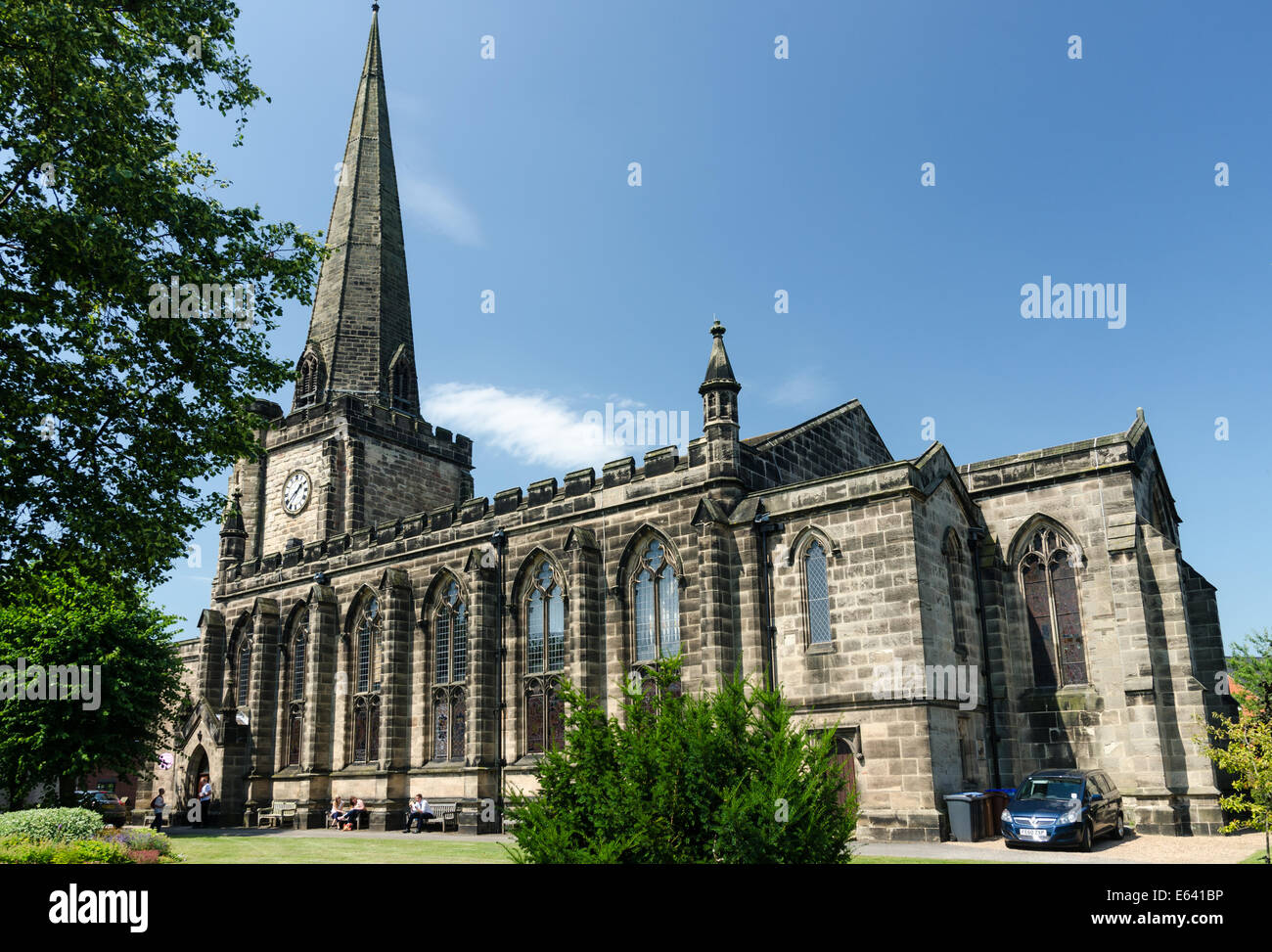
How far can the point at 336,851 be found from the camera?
20.7 metres

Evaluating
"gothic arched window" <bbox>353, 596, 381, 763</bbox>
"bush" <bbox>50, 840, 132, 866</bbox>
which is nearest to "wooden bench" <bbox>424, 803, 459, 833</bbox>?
"gothic arched window" <bbox>353, 596, 381, 763</bbox>

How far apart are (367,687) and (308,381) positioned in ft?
50.3

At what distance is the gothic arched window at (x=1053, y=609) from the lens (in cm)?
2447

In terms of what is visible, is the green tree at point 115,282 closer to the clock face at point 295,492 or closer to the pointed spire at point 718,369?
the pointed spire at point 718,369

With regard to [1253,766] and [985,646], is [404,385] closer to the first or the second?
[985,646]

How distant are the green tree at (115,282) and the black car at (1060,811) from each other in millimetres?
17698

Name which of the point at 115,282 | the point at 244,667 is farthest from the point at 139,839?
the point at 244,667

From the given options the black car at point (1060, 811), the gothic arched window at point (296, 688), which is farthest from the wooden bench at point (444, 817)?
the black car at point (1060, 811)

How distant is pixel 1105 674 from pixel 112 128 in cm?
2542

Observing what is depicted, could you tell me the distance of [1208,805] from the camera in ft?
71.8

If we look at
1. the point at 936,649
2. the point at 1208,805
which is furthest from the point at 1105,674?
the point at 936,649

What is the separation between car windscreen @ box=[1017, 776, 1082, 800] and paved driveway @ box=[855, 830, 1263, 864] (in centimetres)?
109

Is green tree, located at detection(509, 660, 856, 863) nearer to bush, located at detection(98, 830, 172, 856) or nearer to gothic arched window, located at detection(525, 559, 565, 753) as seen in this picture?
bush, located at detection(98, 830, 172, 856)
